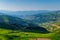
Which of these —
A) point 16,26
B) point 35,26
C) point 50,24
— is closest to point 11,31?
point 16,26

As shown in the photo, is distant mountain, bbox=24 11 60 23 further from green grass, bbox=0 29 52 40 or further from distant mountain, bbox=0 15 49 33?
green grass, bbox=0 29 52 40

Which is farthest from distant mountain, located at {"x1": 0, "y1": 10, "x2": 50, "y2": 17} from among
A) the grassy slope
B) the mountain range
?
the grassy slope

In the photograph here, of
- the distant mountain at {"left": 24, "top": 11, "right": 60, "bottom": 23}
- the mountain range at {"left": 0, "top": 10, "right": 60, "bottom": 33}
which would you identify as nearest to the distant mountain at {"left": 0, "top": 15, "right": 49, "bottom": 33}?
the mountain range at {"left": 0, "top": 10, "right": 60, "bottom": 33}

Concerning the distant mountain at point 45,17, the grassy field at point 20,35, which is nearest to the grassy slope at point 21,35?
the grassy field at point 20,35

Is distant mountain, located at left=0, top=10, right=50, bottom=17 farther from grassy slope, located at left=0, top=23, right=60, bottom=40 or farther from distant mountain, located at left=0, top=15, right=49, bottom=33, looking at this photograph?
grassy slope, located at left=0, top=23, right=60, bottom=40

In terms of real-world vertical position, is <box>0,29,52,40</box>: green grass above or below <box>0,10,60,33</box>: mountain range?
below

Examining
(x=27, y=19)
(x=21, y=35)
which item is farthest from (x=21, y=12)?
(x=21, y=35)

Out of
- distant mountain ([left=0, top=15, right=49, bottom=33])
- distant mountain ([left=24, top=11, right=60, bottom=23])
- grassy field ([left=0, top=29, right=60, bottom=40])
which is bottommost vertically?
grassy field ([left=0, top=29, right=60, bottom=40])

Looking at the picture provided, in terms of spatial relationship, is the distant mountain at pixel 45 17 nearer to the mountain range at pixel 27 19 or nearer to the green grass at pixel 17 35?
the mountain range at pixel 27 19

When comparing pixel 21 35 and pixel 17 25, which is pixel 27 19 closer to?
pixel 17 25

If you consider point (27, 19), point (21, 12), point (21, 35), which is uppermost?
point (21, 12)

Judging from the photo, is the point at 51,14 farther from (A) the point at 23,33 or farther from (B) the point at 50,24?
(A) the point at 23,33
